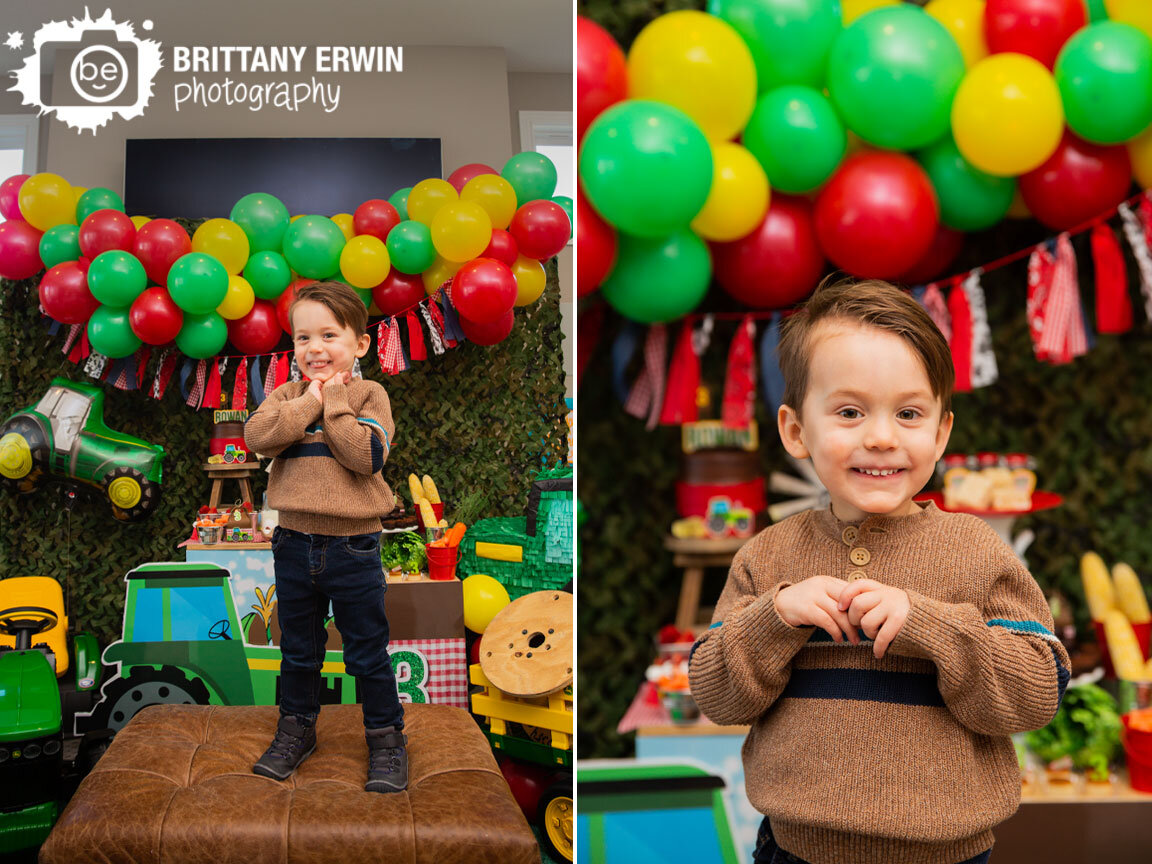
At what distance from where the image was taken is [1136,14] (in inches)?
72.1

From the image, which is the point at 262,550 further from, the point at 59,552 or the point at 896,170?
the point at 896,170

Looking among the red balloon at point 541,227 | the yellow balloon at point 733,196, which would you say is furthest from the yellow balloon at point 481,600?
the yellow balloon at point 733,196

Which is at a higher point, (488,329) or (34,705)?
(488,329)

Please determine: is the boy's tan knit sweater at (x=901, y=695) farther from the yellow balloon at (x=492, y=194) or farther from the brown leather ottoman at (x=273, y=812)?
the yellow balloon at (x=492, y=194)

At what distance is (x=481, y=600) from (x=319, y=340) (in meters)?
0.92

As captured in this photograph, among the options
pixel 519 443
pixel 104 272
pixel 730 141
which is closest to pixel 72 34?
pixel 104 272

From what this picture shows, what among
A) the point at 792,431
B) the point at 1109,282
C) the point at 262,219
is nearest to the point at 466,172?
the point at 262,219

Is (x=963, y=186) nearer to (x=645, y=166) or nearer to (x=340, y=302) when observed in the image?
(x=645, y=166)

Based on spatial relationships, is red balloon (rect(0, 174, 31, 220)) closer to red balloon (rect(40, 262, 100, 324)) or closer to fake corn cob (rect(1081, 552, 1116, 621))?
red balloon (rect(40, 262, 100, 324))

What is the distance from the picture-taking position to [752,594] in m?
0.95

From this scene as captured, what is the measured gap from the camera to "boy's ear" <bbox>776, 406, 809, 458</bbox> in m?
0.96

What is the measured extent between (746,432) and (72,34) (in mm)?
2049

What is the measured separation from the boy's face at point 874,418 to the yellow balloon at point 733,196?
39.5 inches

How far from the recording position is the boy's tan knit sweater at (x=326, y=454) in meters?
1.79
